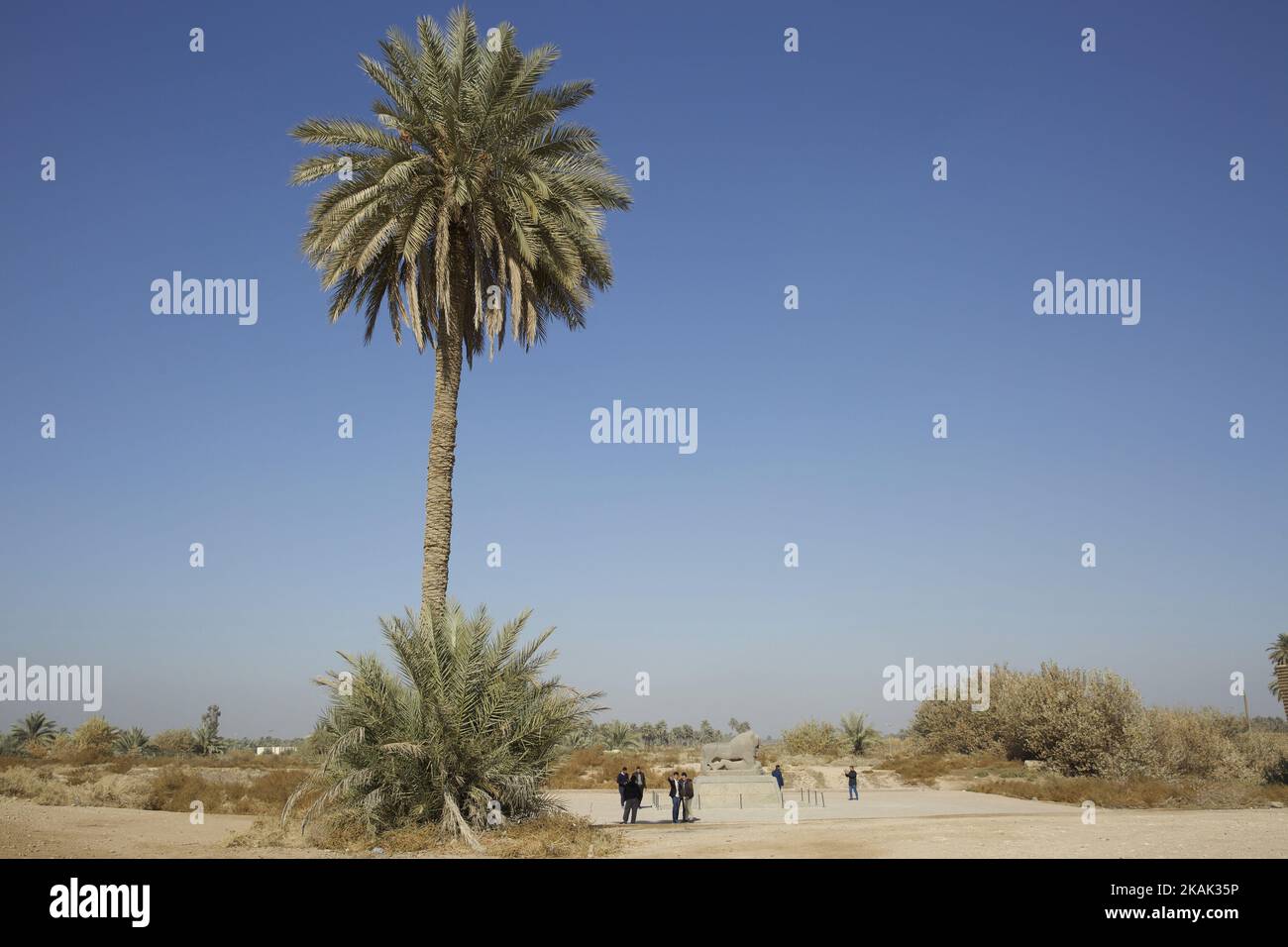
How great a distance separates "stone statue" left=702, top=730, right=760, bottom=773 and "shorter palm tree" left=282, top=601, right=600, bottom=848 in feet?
42.3

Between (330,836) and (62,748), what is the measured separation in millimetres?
43157

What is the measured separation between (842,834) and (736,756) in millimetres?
10888

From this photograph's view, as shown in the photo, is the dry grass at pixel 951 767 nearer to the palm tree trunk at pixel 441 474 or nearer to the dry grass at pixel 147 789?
the dry grass at pixel 147 789

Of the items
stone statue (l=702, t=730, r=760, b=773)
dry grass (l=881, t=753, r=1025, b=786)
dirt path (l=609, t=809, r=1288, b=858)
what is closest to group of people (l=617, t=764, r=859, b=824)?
dirt path (l=609, t=809, r=1288, b=858)

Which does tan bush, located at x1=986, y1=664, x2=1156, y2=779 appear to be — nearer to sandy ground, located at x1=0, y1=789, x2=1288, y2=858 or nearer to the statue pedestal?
sandy ground, located at x1=0, y1=789, x2=1288, y2=858

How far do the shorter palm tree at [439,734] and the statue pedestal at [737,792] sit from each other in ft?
37.3

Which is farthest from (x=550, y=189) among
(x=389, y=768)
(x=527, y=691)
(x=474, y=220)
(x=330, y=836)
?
(x=330, y=836)

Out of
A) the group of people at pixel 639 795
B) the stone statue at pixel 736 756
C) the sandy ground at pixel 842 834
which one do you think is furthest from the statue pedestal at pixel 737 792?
the group of people at pixel 639 795

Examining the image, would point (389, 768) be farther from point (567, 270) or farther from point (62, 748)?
point (62, 748)

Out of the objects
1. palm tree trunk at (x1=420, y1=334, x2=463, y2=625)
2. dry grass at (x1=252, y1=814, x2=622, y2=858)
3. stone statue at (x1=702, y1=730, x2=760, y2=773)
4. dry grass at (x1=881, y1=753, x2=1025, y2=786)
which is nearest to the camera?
dry grass at (x1=252, y1=814, x2=622, y2=858)

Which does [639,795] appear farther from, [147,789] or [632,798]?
[147,789]

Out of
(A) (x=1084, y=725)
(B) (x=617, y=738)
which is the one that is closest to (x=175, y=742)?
(B) (x=617, y=738)

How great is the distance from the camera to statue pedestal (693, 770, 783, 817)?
27812mm
